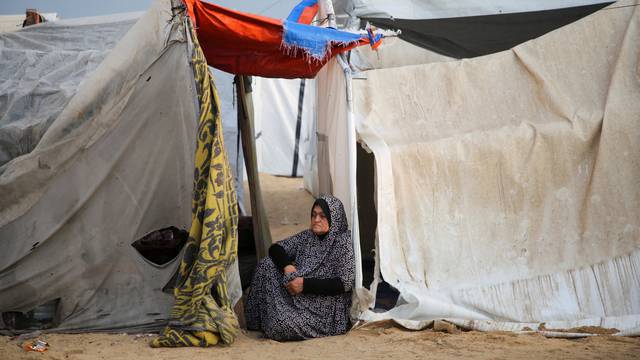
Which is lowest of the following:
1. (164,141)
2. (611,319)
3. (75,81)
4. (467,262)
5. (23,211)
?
(611,319)

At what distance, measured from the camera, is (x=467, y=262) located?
455 cm

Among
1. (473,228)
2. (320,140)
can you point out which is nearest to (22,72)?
(320,140)

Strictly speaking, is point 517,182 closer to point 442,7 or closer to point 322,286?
point 322,286

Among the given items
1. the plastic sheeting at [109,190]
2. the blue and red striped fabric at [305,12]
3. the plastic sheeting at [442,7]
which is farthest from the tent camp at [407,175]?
the plastic sheeting at [442,7]

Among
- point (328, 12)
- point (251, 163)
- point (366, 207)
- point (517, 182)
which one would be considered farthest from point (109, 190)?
point (517, 182)

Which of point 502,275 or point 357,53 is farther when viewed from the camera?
point 357,53

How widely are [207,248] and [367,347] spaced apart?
1.03 m

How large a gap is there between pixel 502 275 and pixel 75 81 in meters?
3.30

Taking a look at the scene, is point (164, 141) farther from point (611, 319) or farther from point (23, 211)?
point (611, 319)

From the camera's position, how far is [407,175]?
464 centimetres

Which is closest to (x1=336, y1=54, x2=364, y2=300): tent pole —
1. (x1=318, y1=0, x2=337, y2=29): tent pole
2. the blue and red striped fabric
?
(x1=318, y1=0, x2=337, y2=29): tent pole

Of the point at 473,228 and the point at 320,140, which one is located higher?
the point at 320,140

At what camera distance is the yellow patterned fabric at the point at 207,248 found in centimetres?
390

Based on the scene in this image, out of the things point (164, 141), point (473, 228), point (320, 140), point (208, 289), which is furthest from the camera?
point (320, 140)
